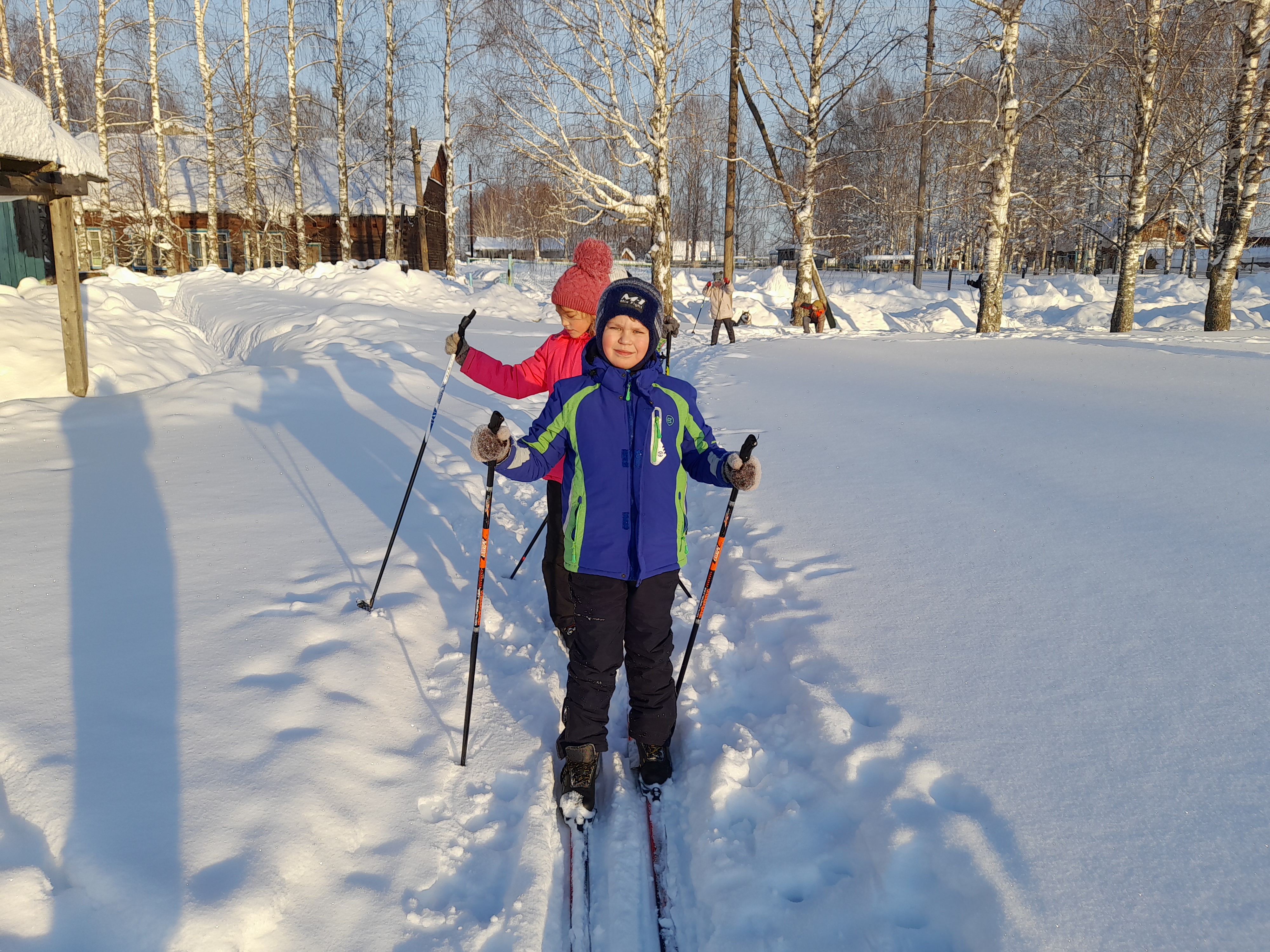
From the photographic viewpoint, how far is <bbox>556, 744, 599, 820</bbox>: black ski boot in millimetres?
2514

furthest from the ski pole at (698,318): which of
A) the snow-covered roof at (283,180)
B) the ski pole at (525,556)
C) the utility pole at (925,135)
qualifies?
the snow-covered roof at (283,180)

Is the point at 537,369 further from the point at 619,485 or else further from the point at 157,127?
the point at 157,127

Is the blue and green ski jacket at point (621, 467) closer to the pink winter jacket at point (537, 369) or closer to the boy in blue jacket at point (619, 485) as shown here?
the boy in blue jacket at point (619, 485)

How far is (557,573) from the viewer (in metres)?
3.57

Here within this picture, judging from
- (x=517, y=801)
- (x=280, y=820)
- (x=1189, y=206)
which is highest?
(x=1189, y=206)

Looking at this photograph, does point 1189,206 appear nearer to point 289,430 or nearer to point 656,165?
point 656,165

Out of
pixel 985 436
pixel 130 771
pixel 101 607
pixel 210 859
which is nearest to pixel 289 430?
pixel 101 607

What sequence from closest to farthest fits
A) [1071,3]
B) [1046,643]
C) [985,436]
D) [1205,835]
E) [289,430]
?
[1205,835] < [1046,643] < [985,436] < [289,430] < [1071,3]

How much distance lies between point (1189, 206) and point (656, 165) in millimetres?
11342

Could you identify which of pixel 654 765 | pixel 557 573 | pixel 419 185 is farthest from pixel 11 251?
pixel 654 765

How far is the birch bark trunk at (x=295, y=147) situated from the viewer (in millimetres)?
22391

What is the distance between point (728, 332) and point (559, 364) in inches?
520

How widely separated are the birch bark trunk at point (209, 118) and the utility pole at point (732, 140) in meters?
16.7

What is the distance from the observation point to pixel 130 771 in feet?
7.46
